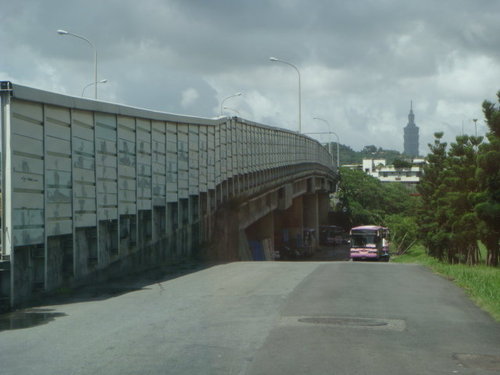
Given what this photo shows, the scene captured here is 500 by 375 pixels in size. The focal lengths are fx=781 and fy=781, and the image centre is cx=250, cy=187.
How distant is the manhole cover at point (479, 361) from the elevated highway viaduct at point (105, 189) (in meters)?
8.42

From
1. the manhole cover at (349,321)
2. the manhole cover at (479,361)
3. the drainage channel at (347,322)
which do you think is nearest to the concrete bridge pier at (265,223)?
the drainage channel at (347,322)

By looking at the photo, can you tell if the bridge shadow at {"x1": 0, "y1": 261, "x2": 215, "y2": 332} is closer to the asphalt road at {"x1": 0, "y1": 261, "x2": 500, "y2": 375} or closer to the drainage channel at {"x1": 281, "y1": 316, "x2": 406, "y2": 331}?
the asphalt road at {"x1": 0, "y1": 261, "x2": 500, "y2": 375}

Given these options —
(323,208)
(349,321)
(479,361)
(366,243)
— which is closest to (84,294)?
(349,321)

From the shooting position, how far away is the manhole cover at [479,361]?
8.95 metres

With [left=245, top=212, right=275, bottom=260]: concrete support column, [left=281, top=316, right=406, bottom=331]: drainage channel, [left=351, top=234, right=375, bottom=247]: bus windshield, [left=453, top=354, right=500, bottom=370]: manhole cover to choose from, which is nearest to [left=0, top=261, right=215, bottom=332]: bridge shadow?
[left=281, top=316, right=406, bottom=331]: drainage channel

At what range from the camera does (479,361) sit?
30.3 feet

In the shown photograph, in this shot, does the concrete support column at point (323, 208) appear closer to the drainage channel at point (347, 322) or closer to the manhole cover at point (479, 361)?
the drainage channel at point (347, 322)

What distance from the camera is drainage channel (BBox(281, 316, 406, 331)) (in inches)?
452

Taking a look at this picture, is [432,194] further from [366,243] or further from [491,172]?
[491,172]

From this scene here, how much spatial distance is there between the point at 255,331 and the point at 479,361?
3.18 metres

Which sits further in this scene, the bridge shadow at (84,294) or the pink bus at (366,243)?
the pink bus at (366,243)

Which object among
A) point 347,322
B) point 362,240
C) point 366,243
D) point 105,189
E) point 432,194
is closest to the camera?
point 347,322

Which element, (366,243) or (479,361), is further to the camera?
(366,243)

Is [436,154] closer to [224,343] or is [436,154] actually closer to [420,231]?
[420,231]
